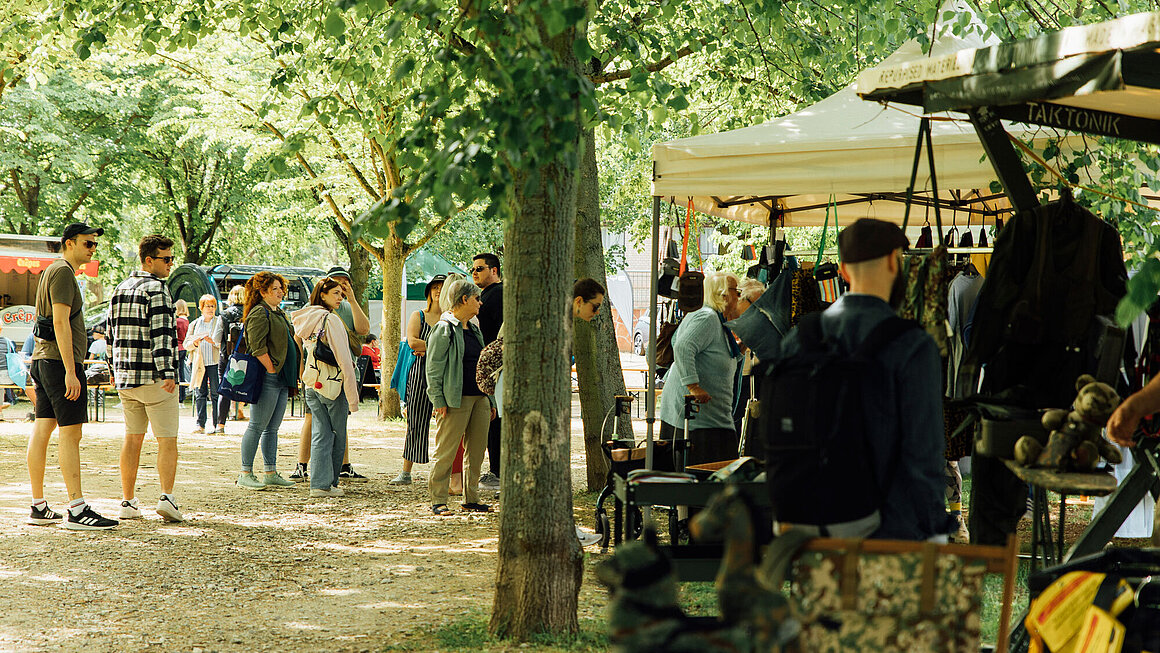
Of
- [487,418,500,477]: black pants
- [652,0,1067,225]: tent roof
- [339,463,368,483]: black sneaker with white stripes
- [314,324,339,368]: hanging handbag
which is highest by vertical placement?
Result: [652,0,1067,225]: tent roof

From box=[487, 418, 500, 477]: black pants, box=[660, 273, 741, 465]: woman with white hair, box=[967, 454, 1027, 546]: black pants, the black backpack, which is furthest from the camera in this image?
box=[487, 418, 500, 477]: black pants

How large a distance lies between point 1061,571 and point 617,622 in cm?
192

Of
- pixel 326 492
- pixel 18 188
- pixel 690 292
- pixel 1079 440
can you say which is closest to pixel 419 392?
pixel 326 492

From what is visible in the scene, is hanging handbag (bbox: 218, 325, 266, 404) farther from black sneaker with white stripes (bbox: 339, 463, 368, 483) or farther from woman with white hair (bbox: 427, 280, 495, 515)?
woman with white hair (bbox: 427, 280, 495, 515)

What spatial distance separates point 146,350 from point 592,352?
342cm

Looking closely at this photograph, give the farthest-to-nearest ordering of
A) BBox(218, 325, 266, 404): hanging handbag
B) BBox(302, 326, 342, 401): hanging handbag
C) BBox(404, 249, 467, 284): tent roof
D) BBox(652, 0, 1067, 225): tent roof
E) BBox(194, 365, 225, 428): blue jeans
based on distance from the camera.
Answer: BBox(404, 249, 467, 284): tent roof < BBox(194, 365, 225, 428): blue jeans < BBox(218, 325, 266, 404): hanging handbag < BBox(302, 326, 342, 401): hanging handbag < BBox(652, 0, 1067, 225): tent roof

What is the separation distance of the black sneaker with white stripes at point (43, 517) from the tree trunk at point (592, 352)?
4.03 m

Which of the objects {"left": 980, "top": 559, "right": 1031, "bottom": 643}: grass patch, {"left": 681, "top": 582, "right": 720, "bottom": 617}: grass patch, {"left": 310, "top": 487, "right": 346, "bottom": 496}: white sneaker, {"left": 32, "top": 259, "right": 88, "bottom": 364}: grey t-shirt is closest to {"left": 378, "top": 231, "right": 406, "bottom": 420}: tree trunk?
{"left": 310, "top": 487, "right": 346, "bottom": 496}: white sneaker

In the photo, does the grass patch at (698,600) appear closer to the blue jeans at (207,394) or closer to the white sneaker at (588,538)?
the white sneaker at (588,538)

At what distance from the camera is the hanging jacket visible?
4242mm

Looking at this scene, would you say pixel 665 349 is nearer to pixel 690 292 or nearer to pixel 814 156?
pixel 690 292

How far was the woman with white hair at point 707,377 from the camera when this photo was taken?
22.1 feet

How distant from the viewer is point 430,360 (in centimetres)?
813

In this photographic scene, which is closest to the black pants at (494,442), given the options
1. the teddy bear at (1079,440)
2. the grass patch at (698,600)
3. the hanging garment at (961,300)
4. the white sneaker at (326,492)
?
the white sneaker at (326,492)
